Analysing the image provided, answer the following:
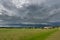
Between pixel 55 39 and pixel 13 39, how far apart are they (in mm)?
8607

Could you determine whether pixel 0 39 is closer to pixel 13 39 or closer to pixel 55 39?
pixel 13 39

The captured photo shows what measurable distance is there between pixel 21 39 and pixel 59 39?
25.7 ft

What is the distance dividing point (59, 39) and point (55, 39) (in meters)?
0.80

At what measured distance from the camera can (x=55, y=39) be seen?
33250mm

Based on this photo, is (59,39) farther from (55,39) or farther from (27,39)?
(27,39)

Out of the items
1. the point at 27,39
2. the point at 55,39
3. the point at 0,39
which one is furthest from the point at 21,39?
the point at 55,39

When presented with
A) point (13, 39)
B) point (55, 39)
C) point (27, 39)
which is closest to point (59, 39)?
point (55, 39)

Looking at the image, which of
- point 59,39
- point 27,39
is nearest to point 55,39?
point 59,39

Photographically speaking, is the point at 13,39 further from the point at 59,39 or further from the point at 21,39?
the point at 59,39

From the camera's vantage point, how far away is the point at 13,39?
34.0 m

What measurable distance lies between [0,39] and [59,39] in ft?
39.8

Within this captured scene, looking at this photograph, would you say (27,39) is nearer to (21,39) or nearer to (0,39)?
(21,39)

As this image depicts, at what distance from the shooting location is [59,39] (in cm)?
3312

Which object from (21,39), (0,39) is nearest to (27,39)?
(21,39)
